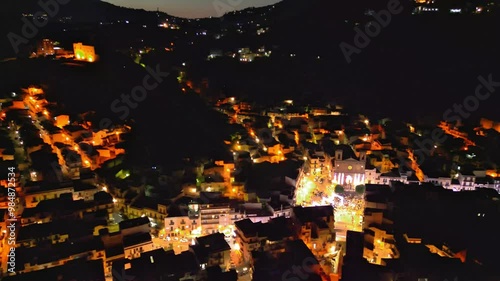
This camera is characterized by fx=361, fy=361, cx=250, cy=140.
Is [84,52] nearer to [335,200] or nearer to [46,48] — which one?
[46,48]

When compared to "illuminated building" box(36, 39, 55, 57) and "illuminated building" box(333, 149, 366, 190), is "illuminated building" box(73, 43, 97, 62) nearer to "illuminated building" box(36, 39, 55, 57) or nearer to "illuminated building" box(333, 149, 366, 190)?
"illuminated building" box(36, 39, 55, 57)

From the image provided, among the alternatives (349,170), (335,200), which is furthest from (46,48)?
(335,200)

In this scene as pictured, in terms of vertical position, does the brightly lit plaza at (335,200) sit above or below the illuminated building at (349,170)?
below

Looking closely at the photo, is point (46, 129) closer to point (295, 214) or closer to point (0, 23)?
point (295, 214)

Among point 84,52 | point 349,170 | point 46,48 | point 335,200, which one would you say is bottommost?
point 335,200

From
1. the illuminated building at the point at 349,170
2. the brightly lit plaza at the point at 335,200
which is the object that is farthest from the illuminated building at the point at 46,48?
the illuminated building at the point at 349,170

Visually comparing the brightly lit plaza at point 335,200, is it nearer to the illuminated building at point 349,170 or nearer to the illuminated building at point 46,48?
the illuminated building at point 349,170

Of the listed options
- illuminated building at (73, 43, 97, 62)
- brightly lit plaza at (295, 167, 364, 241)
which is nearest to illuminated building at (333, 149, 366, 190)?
brightly lit plaza at (295, 167, 364, 241)
